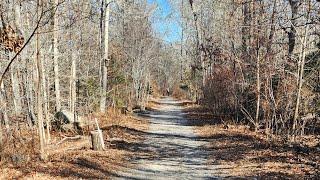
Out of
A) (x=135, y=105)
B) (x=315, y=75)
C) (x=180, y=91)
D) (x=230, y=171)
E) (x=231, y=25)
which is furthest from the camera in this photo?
(x=180, y=91)

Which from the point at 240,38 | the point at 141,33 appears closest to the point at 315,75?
the point at 240,38

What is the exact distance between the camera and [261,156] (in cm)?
1241

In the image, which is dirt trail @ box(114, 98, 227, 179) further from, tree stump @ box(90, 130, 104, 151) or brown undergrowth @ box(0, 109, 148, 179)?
tree stump @ box(90, 130, 104, 151)

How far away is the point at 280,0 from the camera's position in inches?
603

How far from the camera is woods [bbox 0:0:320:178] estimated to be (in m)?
11.4

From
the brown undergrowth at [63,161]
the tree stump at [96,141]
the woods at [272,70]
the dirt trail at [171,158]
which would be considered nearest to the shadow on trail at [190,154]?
the dirt trail at [171,158]

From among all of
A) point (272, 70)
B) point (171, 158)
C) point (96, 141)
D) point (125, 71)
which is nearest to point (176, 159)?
point (171, 158)

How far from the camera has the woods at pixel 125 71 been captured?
11414mm

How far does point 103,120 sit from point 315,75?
11.6 metres

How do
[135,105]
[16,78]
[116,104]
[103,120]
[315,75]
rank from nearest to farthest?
[16,78] < [315,75] < [103,120] < [116,104] < [135,105]

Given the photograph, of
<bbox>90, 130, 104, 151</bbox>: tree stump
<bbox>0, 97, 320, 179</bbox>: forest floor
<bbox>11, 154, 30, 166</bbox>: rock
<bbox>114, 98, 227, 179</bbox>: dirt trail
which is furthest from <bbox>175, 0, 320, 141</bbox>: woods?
<bbox>11, 154, 30, 166</bbox>: rock

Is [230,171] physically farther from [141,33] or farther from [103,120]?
[141,33]

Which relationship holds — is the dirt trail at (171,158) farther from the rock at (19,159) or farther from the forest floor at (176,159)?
the rock at (19,159)

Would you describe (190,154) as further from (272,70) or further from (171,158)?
(272,70)
